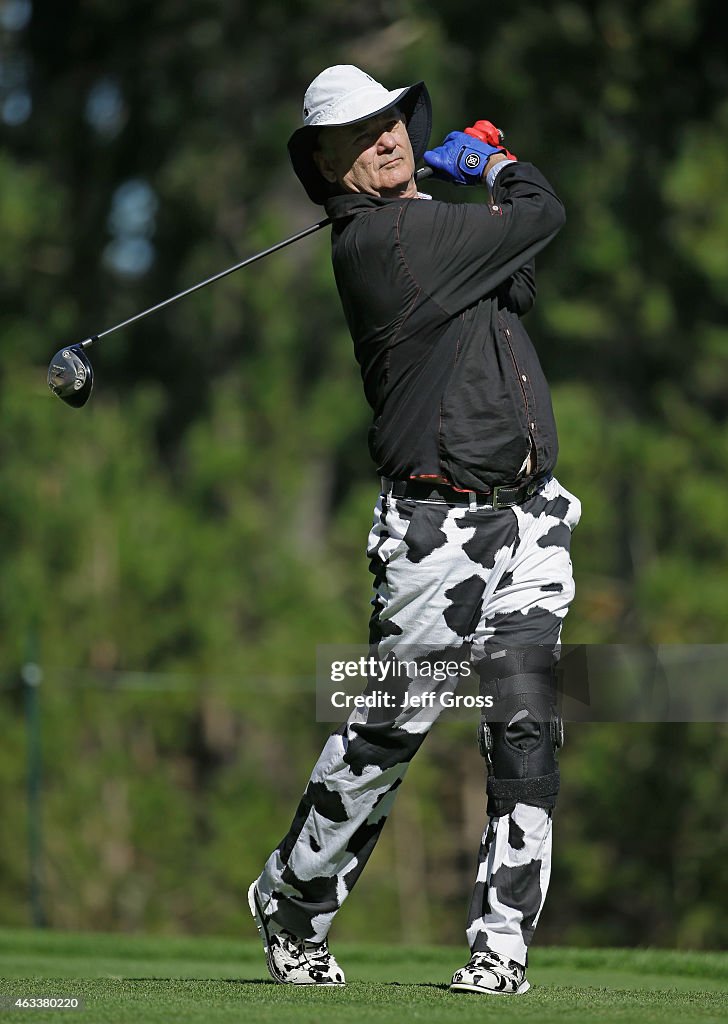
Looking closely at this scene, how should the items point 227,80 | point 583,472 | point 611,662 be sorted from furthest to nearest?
point 227,80, point 583,472, point 611,662

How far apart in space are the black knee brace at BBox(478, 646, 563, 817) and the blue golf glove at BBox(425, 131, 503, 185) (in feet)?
3.52

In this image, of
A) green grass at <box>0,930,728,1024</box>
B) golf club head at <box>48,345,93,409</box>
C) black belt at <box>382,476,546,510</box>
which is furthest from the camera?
golf club head at <box>48,345,93,409</box>

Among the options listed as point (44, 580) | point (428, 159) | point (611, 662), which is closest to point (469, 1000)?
point (428, 159)

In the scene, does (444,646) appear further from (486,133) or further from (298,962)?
(486,133)

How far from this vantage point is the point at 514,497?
374 cm

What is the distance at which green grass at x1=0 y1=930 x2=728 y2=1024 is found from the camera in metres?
3.21

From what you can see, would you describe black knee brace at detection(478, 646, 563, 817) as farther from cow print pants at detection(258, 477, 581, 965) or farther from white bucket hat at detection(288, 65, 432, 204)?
white bucket hat at detection(288, 65, 432, 204)

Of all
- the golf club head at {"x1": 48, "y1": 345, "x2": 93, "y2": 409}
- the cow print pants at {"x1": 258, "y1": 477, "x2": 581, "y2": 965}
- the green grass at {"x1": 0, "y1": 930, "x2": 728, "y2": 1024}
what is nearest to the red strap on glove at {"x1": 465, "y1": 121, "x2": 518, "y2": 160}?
the cow print pants at {"x1": 258, "y1": 477, "x2": 581, "y2": 965}

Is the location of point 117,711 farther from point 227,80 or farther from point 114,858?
point 227,80

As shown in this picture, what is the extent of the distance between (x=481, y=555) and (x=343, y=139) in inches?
37.9

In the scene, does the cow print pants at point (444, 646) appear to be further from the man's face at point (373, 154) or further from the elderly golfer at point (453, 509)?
the man's face at point (373, 154)

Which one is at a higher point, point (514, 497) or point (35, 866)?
point (514, 497)

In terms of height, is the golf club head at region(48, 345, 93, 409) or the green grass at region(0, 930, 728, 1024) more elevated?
the golf club head at region(48, 345, 93, 409)

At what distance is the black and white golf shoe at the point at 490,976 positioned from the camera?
361 cm
